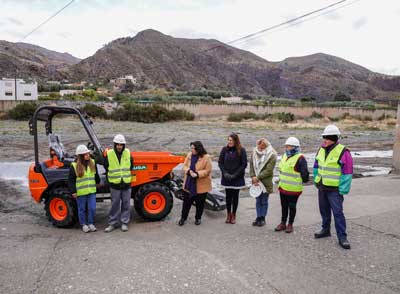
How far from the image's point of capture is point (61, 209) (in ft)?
21.8

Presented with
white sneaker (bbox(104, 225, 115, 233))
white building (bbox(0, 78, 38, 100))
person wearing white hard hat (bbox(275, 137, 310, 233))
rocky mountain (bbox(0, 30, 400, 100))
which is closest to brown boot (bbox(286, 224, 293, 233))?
person wearing white hard hat (bbox(275, 137, 310, 233))

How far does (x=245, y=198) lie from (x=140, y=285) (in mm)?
4851

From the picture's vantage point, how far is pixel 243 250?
18.2 feet

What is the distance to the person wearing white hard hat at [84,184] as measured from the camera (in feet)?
20.4

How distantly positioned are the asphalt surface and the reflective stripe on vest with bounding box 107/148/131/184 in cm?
92

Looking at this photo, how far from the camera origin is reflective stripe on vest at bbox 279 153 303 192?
6098mm

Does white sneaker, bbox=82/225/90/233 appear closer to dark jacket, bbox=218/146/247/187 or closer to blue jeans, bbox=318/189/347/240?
dark jacket, bbox=218/146/247/187

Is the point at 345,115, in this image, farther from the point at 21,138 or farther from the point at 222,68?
the point at 222,68

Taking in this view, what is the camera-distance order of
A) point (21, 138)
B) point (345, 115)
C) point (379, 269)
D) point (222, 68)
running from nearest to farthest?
point (379, 269) → point (21, 138) → point (345, 115) → point (222, 68)

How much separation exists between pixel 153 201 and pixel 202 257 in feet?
6.59

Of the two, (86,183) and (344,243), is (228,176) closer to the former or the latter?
(344,243)

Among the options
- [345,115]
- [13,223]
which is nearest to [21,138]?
[13,223]

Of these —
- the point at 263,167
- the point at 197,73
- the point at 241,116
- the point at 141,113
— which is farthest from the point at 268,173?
the point at 197,73

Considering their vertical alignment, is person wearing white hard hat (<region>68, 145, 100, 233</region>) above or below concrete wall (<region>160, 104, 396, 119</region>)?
below
